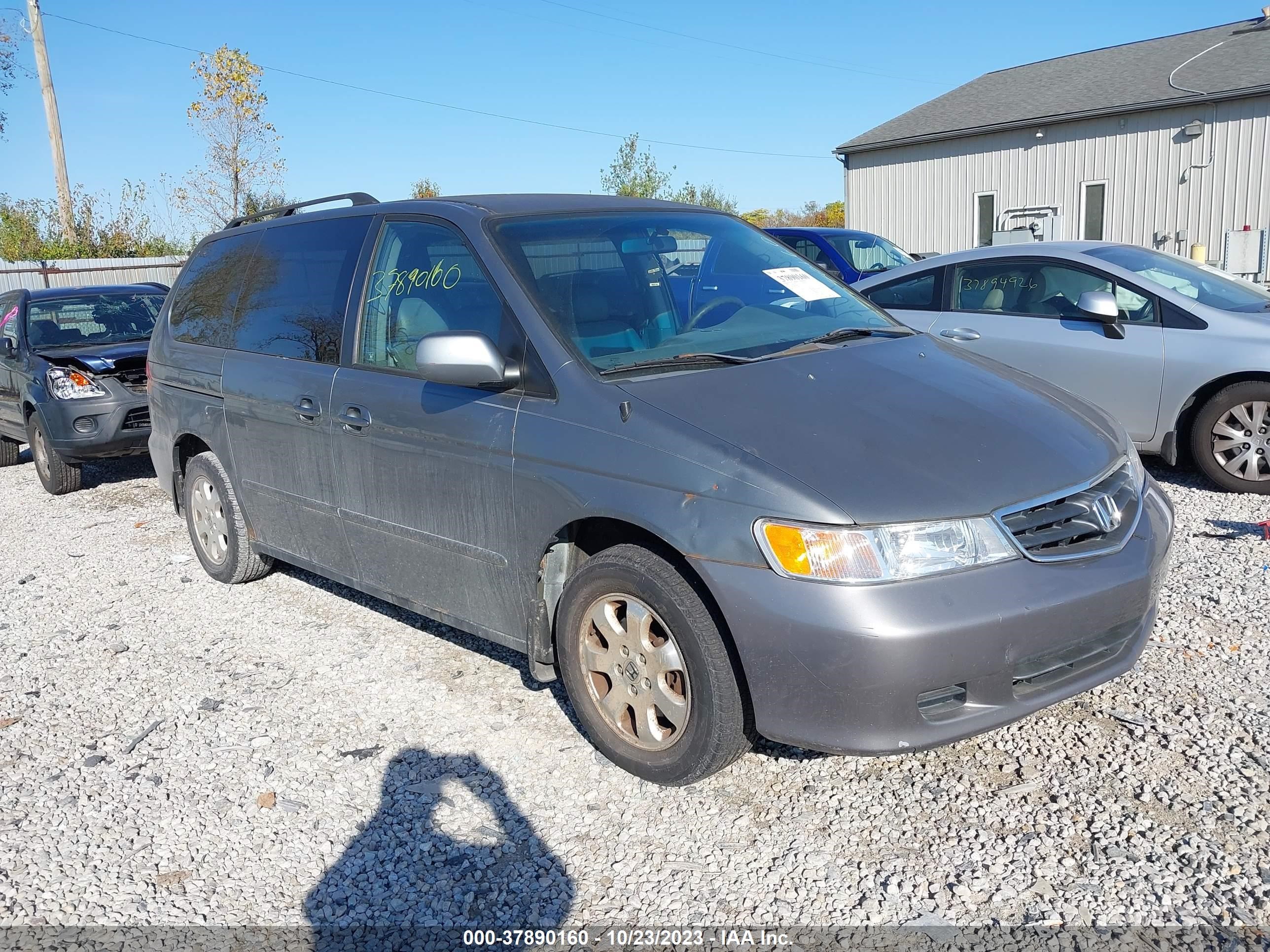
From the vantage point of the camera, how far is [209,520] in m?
5.64

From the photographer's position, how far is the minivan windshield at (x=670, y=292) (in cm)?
362

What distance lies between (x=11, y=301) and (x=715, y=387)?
407 inches

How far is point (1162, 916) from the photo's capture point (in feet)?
8.47

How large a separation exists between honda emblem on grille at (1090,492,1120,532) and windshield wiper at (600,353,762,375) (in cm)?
117

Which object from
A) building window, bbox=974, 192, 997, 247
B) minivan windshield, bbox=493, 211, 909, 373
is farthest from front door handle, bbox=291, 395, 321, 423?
building window, bbox=974, 192, 997, 247

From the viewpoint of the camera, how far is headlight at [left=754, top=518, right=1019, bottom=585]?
2766 millimetres

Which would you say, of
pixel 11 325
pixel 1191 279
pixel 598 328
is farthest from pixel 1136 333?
pixel 11 325

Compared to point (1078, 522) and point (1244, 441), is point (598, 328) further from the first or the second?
point (1244, 441)

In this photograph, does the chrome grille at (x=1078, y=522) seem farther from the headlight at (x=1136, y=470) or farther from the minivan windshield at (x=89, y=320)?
the minivan windshield at (x=89, y=320)

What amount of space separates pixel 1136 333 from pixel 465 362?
16.3 ft

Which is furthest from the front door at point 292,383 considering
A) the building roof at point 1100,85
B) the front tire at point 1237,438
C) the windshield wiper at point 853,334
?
the building roof at point 1100,85

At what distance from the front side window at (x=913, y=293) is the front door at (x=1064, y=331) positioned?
0.14m

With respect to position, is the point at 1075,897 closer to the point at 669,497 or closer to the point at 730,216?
the point at 669,497

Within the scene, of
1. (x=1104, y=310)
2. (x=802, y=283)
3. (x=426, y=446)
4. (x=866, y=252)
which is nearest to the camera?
(x=426, y=446)
